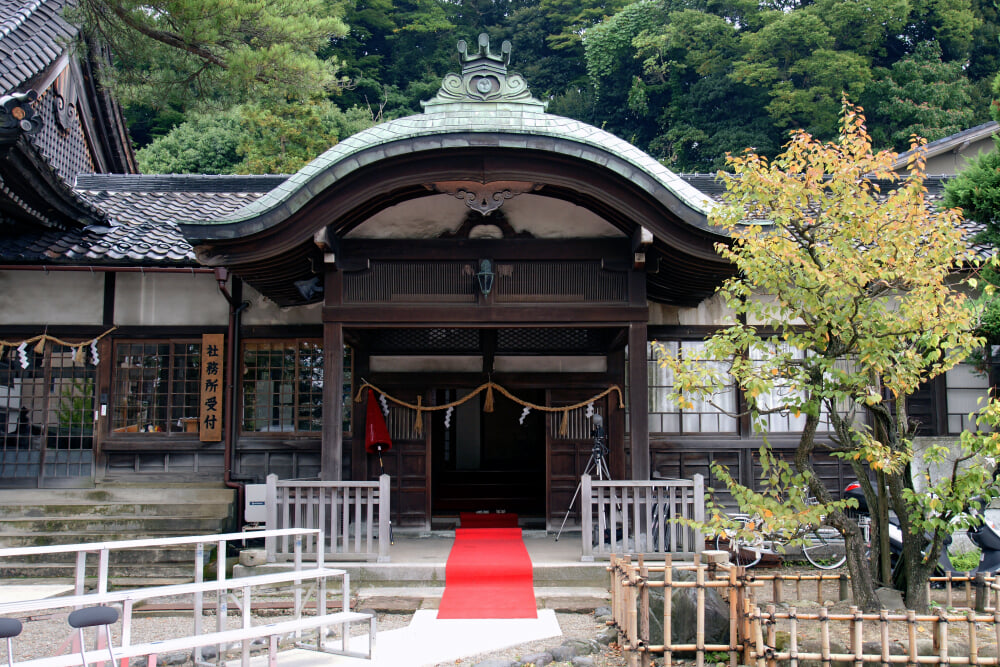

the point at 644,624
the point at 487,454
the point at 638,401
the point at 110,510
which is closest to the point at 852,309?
the point at 644,624

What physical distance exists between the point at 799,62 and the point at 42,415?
92.6 feet

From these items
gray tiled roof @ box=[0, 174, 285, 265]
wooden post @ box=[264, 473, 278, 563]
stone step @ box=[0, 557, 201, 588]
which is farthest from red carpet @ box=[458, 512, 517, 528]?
gray tiled roof @ box=[0, 174, 285, 265]

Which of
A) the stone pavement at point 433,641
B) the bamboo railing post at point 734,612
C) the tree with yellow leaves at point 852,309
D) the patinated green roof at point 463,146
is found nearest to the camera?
the bamboo railing post at point 734,612

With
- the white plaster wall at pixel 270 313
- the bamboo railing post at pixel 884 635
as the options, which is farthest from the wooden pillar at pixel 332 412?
the bamboo railing post at pixel 884 635

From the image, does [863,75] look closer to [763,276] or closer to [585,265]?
[585,265]

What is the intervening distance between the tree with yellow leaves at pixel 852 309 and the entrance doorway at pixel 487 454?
22.1 ft

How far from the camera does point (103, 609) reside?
4.98 m

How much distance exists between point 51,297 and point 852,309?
419 inches

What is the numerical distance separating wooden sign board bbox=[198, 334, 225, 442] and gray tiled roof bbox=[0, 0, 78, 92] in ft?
14.1

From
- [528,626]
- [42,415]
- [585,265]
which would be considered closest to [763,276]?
[585,265]

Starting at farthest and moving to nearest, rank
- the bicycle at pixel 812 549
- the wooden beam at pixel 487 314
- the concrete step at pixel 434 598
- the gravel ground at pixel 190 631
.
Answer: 1. the bicycle at pixel 812 549
2. the wooden beam at pixel 487 314
3. the concrete step at pixel 434 598
4. the gravel ground at pixel 190 631

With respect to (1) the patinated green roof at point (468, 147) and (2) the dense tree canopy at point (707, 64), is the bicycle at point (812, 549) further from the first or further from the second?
(2) the dense tree canopy at point (707, 64)

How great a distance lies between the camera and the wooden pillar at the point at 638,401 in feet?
31.0

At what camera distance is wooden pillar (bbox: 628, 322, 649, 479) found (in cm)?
944
